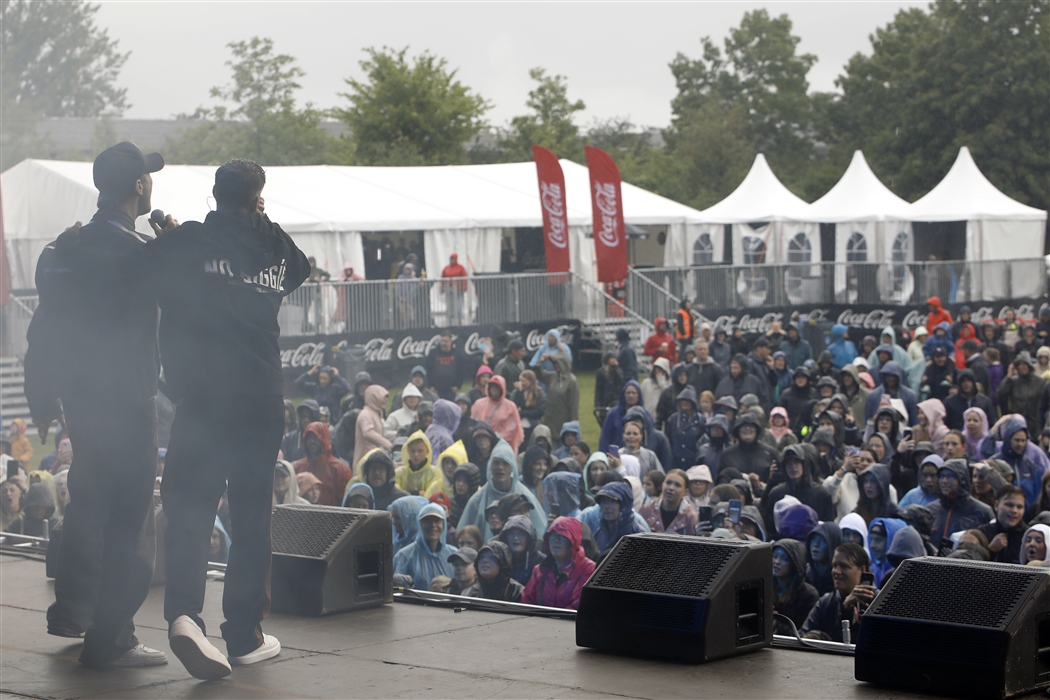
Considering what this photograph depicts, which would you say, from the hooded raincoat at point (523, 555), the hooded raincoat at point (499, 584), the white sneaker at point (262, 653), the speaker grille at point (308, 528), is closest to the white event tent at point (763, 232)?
the hooded raincoat at point (523, 555)

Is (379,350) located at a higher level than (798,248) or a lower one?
lower

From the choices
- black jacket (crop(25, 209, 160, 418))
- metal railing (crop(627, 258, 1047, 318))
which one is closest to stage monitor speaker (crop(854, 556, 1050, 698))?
black jacket (crop(25, 209, 160, 418))

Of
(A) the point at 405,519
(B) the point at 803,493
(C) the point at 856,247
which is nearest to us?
(A) the point at 405,519

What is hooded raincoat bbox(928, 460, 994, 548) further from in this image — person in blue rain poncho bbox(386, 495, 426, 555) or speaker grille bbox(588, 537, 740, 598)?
speaker grille bbox(588, 537, 740, 598)

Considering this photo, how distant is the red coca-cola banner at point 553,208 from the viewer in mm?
22750

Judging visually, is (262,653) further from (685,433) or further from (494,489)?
(685,433)

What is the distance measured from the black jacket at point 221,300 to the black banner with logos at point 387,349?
1143 centimetres

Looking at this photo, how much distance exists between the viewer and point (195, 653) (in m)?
3.71

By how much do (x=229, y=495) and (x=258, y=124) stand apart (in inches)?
852

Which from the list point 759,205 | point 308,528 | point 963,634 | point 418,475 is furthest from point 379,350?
point 963,634

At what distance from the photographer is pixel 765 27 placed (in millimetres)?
71438

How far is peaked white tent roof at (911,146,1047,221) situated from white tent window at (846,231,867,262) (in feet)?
4.85

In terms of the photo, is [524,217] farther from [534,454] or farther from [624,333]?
[534,454]

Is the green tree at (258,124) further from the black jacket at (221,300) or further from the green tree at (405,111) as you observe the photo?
the black jacket at (221,300)
